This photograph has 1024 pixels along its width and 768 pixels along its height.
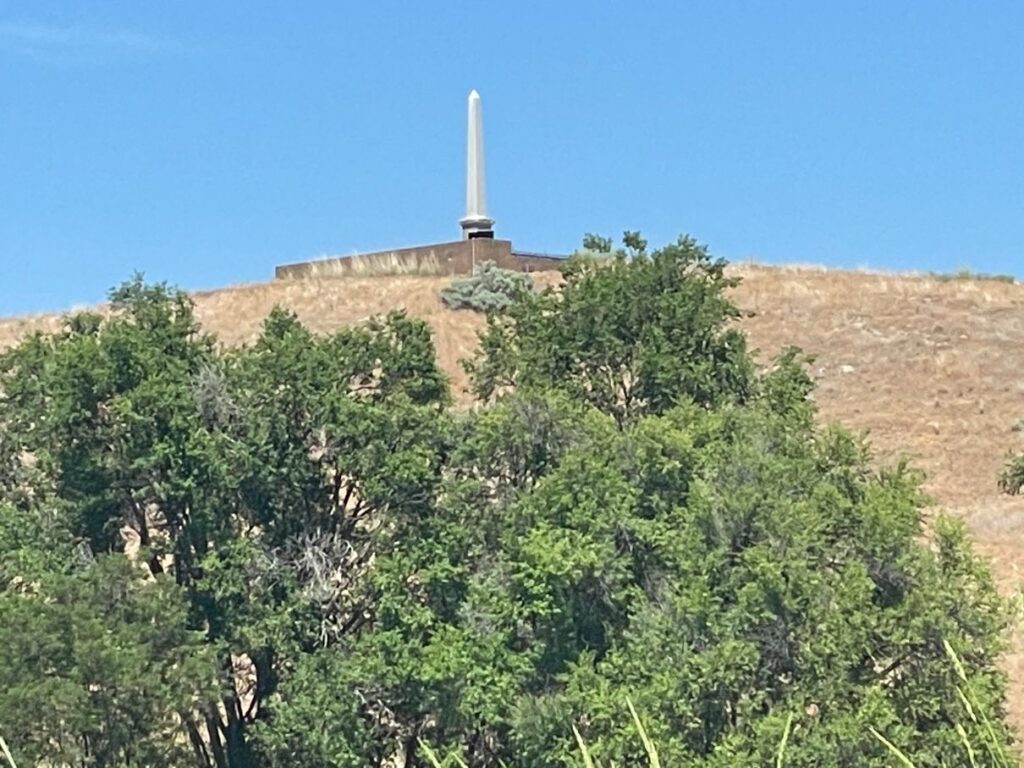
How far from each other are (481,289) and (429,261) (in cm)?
565

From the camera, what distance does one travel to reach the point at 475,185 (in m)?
56.2

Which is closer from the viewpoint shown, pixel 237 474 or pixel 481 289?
pixel 237 474

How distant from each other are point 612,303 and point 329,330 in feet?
97.3

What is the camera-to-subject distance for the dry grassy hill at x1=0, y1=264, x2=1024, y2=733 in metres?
44.3

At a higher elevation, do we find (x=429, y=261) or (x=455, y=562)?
(x=429, y=261)

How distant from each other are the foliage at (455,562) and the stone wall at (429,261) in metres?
35.8

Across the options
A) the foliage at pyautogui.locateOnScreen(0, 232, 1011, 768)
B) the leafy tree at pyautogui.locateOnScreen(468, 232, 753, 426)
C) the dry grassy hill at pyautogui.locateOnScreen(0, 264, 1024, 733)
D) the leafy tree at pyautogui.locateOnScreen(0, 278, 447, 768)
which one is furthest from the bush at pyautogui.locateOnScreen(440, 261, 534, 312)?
the leafy tree at pyautogui.locateOnScreen(0, 278, 447, 768)

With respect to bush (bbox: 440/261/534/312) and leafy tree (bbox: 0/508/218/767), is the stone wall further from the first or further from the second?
leafy tree (bbox: 0/508/218/767)

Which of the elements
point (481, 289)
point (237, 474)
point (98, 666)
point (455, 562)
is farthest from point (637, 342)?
point (481, 289)

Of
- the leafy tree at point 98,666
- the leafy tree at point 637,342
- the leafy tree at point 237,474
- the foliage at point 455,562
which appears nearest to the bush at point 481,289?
the leafy tree at point 637,342

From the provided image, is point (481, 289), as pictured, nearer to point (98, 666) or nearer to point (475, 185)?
point (475, 185)

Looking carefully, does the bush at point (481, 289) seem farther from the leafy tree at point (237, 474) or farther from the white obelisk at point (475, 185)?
the leafy tree at point (237, 474)

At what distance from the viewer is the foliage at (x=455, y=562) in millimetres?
18109

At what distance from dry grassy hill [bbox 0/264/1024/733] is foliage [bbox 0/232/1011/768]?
1937 cm
